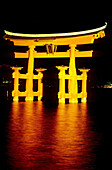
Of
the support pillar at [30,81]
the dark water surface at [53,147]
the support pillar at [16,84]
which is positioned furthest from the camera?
the support pillar at [30,81]

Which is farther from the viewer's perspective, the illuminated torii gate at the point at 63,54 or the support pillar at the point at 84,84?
the support pillar at the point at 84,84

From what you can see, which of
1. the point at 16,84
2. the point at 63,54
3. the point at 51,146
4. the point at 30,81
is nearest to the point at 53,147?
the point at 51,146

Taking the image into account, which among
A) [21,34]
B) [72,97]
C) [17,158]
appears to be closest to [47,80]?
[72,97]

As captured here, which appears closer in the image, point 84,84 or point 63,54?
point 84,84

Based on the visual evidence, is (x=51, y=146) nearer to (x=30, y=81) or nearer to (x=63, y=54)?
(x=30, y=81)

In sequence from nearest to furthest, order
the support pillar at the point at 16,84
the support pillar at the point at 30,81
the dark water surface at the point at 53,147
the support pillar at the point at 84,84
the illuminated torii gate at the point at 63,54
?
the dark water surface at the point at 53,147
the illuminated torii gate at the point at 63,54
the support pillar at the point at 84,84
the support pillar at the point at 16,84
the support pillar at the point at 30,81

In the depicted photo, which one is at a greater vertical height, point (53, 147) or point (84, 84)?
point (84, 84)

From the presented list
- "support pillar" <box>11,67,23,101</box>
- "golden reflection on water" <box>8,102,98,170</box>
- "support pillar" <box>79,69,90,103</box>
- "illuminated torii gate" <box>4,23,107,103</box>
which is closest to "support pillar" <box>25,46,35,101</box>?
"illuminated torii gate" <box>4,23,107,103</box>

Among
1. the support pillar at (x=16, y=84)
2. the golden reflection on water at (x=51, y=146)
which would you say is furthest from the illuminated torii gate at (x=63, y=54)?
the golden reflection on water at (x=51, y=146)

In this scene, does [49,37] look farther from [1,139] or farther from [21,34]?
[1,139]

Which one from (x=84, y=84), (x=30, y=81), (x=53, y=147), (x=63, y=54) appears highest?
(x=63, y=54)

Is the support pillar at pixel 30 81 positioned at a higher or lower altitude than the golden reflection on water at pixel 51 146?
higher

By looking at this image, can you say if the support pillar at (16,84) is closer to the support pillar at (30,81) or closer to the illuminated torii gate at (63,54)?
the illuminated torii gate at (63,54)

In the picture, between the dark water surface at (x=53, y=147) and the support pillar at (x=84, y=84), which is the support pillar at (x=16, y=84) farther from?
the dark water surface at (x=53, y=147)
